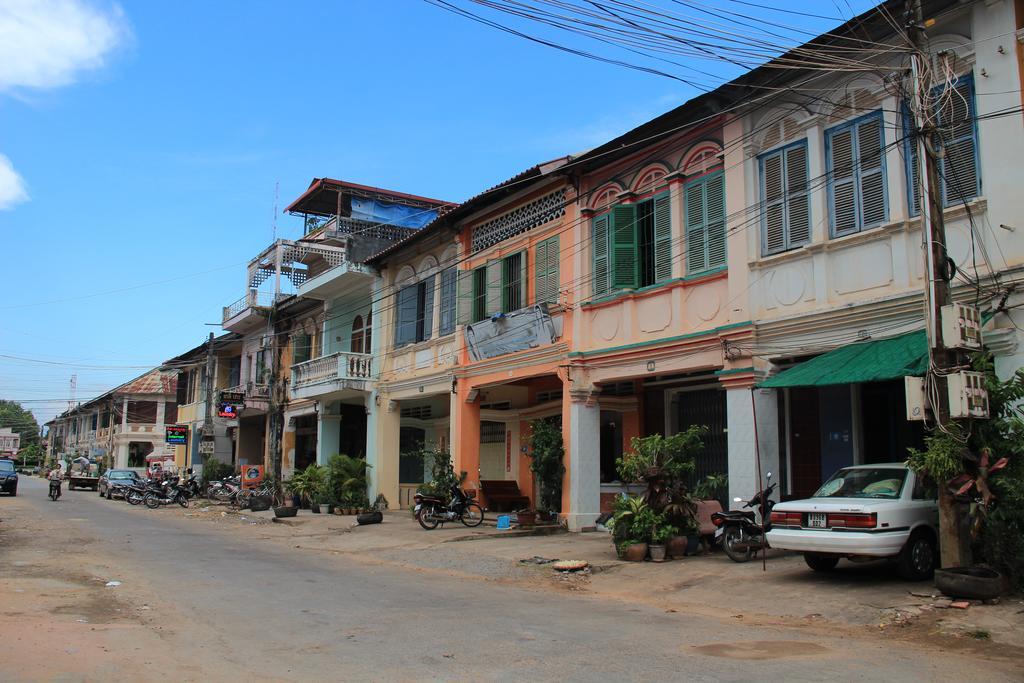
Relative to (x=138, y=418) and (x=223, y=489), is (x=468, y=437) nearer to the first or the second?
(x=223, y=489)

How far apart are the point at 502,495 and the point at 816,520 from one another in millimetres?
13085

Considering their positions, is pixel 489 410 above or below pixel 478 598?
above

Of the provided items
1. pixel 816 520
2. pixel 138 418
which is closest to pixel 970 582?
pixel 816 520

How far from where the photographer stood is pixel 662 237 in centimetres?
1605

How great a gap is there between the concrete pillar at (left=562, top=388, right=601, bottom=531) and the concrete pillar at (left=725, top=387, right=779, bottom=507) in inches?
171

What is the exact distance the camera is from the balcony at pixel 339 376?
25922mm

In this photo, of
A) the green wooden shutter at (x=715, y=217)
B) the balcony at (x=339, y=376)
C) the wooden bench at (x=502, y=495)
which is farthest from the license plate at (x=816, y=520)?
the balcony at (x=339, y=376)

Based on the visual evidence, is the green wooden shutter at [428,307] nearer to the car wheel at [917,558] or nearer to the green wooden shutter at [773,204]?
the green wooden shutter at [773,204]

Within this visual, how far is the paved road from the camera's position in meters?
6.44

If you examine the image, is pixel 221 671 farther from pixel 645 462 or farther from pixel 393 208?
pixel 393 208

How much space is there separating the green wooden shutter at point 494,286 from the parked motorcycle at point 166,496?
56.7 ft

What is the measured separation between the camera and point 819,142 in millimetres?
13227

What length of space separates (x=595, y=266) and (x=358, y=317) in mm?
13400

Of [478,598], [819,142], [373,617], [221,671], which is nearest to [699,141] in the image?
[819,142]
